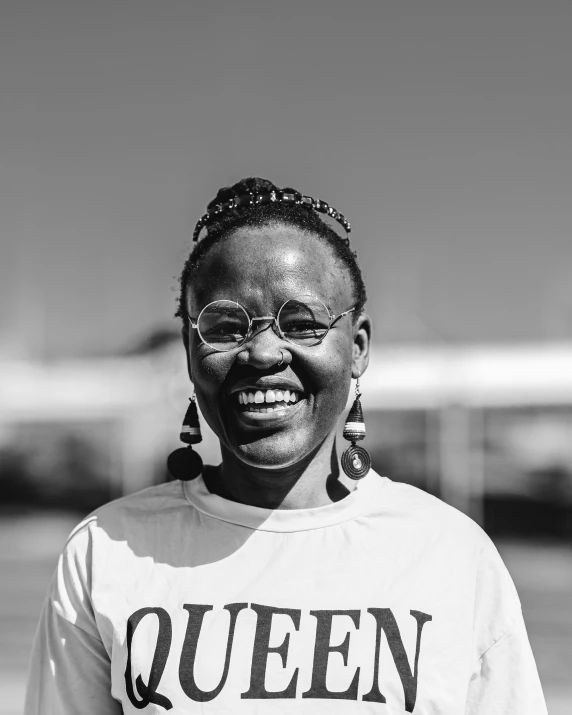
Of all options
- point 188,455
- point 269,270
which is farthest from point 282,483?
point 269,270

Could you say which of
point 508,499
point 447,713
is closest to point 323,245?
point 447,713

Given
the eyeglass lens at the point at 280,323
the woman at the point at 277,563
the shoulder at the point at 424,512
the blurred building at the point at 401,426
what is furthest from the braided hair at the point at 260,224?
the blurred building at the point at 401,426

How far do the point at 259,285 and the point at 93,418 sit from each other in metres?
26.3

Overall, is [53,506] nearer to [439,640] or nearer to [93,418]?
[93,418]

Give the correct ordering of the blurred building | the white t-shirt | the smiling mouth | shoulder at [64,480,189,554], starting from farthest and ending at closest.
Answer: the blurred building → shoulder at [64,480,189,554] → the smiling mouth → the white t-shirt

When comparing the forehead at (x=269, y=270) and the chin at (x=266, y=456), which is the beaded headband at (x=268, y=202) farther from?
the chin at (x=266, y=456)

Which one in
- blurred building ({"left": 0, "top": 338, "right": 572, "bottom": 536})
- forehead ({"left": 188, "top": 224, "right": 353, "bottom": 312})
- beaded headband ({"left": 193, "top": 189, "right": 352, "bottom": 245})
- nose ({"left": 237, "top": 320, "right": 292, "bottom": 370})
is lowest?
blurred building ({"left": 0, "top": 338, "right": 572, "bottom": 536})

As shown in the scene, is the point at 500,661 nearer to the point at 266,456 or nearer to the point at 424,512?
the point at 424,512

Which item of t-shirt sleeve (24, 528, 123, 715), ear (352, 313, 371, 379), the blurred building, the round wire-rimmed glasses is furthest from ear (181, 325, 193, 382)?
the blurred building

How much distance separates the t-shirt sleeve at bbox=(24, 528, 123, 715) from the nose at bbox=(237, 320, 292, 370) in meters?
0.59

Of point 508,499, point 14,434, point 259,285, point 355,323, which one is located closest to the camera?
point 259,285

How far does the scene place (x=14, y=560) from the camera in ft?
50.1

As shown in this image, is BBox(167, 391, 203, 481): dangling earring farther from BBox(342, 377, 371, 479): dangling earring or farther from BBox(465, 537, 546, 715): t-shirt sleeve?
BBox(465, 537, 546, 715): t-shirt sleeve

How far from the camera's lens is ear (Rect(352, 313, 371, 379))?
2.07 metres
